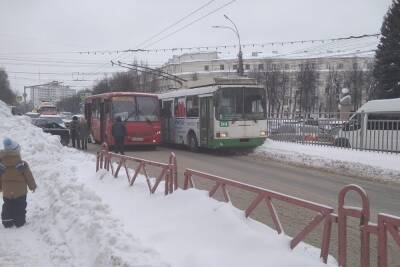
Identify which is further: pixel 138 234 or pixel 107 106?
pixel 107 106

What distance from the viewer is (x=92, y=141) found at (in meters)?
28.5

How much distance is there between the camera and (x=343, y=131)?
19.3 m

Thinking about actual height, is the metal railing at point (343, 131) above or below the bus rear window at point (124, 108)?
below

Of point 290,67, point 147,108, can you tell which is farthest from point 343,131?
point 290,67

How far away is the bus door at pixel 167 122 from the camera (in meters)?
25.7

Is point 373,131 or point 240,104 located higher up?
point 240,104

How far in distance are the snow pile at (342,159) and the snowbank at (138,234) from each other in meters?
8.36

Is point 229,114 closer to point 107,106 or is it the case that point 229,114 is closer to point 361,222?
point 107,106

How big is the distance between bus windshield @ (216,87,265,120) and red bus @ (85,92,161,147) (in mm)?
4358

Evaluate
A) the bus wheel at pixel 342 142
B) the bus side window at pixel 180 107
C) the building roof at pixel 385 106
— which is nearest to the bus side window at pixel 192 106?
the bus side window at pixel 180 107

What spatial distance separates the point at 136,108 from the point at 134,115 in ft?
1.17

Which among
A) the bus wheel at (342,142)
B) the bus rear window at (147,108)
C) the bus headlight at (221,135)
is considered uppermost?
the bus rear window at (147,108)

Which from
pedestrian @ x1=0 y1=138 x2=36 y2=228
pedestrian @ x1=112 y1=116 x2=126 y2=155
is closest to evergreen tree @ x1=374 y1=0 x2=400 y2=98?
pedestrian @ x1=112 y1=116 x2=126 y2=155

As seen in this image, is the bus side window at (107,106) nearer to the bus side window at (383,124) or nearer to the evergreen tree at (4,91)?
the bus side window at (383,124)
